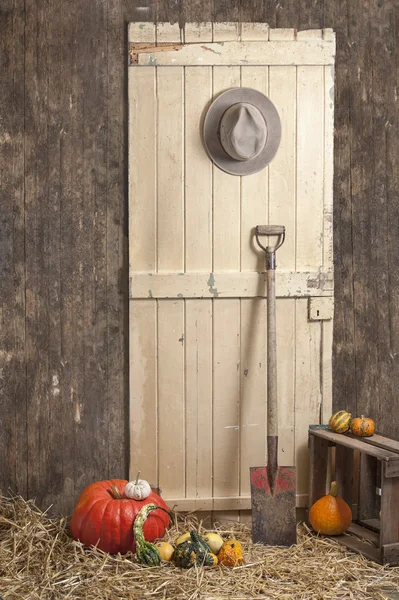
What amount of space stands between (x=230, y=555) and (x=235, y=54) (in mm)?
2298

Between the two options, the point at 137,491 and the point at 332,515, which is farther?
the point at 332,515

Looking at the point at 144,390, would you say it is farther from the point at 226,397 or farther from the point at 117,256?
the point at 117,256

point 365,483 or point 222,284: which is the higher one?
point 222,284

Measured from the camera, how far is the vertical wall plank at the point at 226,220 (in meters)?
3.47

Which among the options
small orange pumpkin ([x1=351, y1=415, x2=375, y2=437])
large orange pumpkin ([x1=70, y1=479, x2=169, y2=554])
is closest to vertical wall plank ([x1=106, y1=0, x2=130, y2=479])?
large orange pumpkin ([x1=70, y1=479, x2=169, y2=554])

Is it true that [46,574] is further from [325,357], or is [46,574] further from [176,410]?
[325,357]

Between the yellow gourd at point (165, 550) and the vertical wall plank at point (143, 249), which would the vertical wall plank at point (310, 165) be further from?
the yellow gourd at point (165, 550)

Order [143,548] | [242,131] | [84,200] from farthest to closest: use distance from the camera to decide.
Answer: [84,200] < [242,131] < [143,548]

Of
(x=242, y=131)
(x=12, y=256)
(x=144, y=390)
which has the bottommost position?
(x=144, y=390)

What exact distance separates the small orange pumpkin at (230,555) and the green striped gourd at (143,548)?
26 centimetres

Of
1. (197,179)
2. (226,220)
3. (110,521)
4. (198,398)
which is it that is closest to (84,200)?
(197,179)

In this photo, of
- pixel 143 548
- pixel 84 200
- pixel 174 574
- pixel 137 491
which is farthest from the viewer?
pixel 84 200

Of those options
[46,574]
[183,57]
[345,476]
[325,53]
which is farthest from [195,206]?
[46,574]

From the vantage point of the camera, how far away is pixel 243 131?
11.1ft
